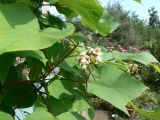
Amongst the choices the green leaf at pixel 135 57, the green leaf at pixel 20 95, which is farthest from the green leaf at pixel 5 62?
the green leaf at pixel 135 57

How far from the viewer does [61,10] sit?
0.81 metres

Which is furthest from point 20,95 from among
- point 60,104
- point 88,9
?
point 88,9

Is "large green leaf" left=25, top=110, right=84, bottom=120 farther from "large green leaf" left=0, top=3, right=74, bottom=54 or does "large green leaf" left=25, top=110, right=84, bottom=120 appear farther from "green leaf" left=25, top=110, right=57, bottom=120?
"large green leaf" left=0, top=3, right=74, bottom=54

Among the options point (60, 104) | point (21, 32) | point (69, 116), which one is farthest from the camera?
point (60, 104)

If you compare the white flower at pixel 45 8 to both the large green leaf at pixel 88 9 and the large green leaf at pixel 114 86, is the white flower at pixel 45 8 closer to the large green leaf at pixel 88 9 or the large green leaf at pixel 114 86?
the large green leaf at pixel 88 9

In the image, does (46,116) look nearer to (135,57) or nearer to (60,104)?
(60,104)

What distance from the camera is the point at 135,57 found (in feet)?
2.95

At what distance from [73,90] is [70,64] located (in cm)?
5

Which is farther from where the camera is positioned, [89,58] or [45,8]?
[45,8]

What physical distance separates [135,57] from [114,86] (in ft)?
0.51

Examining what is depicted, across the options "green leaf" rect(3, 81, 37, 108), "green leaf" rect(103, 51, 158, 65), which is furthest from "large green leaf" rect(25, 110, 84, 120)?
"green leaf" rect(103, 51, 158, 65)

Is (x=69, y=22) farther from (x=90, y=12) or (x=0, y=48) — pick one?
(x=0, y=48)

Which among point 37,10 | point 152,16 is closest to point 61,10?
point 37,10

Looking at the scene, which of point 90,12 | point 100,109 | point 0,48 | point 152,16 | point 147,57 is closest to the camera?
point 0,48
